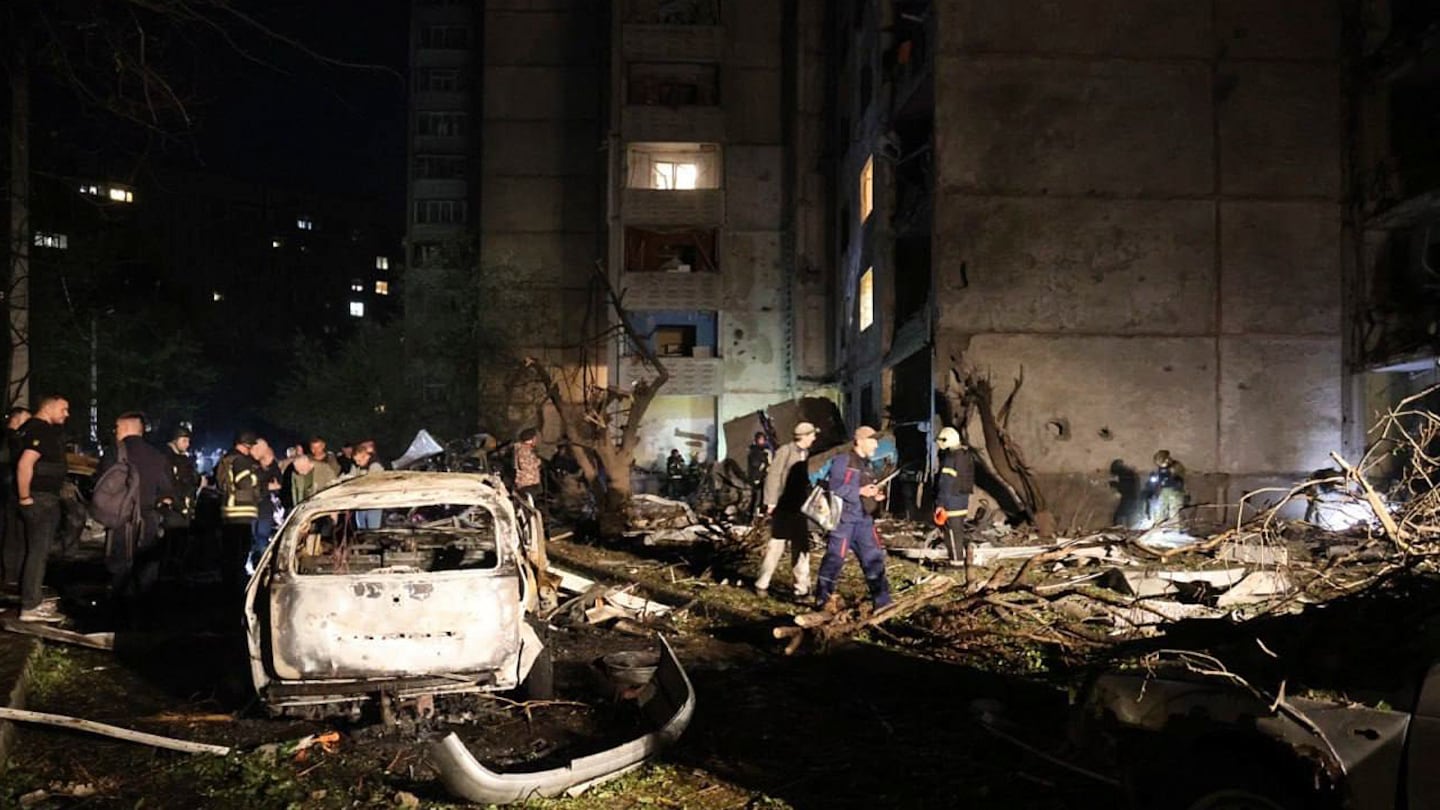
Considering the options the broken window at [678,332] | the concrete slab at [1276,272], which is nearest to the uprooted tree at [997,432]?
the concrete slab at [1276,272]

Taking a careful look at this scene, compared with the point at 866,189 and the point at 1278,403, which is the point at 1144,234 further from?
the point at 866,189

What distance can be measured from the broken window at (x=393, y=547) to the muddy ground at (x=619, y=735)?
1.03m

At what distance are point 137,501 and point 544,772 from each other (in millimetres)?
6257

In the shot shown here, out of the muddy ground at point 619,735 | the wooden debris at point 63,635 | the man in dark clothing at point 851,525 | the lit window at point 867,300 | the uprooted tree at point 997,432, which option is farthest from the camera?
the lit window at point 867,300

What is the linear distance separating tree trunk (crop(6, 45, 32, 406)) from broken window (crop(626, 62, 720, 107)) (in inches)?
1126

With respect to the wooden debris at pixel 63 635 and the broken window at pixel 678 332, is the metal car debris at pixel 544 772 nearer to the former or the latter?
the wooden debris at pixel 63 635

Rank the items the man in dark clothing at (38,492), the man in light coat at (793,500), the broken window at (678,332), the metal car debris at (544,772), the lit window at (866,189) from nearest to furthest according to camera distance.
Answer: the metal car debris at (544,772) < the man in dark clothing at (38,492) < the man in light coat at (793,500) < the lit window at (866,189) < the broken window at (678,332)

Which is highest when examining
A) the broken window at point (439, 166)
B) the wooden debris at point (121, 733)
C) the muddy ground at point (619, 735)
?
the broken window at point (439, 166)

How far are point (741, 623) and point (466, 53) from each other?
1738 inches

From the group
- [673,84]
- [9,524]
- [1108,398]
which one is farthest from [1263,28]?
[673,84]

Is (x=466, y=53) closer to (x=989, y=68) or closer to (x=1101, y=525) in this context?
(x=989, y=68)

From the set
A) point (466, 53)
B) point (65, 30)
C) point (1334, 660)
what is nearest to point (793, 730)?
point (1334, 660)

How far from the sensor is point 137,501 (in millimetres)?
9492

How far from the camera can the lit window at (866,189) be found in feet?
88.4
